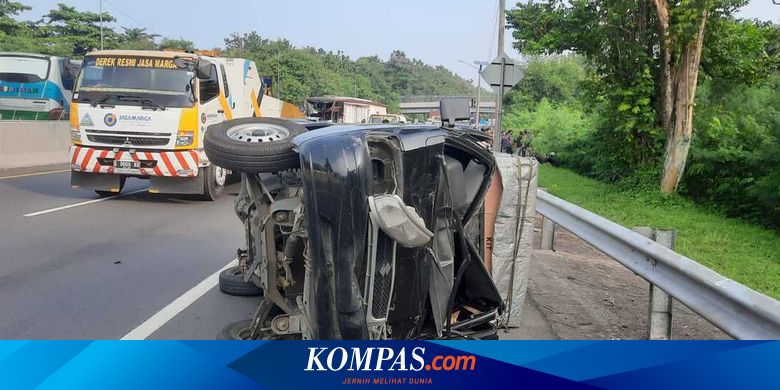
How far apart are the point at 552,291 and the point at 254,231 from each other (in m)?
3.12

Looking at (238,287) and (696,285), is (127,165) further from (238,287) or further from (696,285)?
(696,285)

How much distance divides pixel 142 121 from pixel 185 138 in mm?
747

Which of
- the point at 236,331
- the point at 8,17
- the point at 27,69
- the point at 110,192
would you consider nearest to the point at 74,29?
the point at 8,17

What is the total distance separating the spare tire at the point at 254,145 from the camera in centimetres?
357

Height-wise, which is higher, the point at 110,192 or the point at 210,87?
the point at 210,87

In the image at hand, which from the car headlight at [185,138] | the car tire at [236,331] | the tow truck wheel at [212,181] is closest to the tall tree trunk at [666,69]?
the tow truck wheel at [212,181]

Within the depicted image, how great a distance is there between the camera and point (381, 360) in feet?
7.16

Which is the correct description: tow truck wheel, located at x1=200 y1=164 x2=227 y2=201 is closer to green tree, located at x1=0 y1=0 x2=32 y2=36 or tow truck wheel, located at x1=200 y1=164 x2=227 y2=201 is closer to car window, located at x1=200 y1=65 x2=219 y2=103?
car window, located at x1=200 y1=65 x2=219 y2=103

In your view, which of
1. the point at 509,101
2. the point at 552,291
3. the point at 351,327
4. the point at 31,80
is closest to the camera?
the point at 351,327

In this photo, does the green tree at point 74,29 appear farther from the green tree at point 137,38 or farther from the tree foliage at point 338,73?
the tree foliage at point 338,73

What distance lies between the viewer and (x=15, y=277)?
6023mm

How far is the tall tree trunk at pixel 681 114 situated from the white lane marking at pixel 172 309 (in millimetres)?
10916

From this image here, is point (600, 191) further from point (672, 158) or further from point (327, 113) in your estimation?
point (327, 113)

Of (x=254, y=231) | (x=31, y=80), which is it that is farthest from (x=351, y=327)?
(x=31, y=80)
